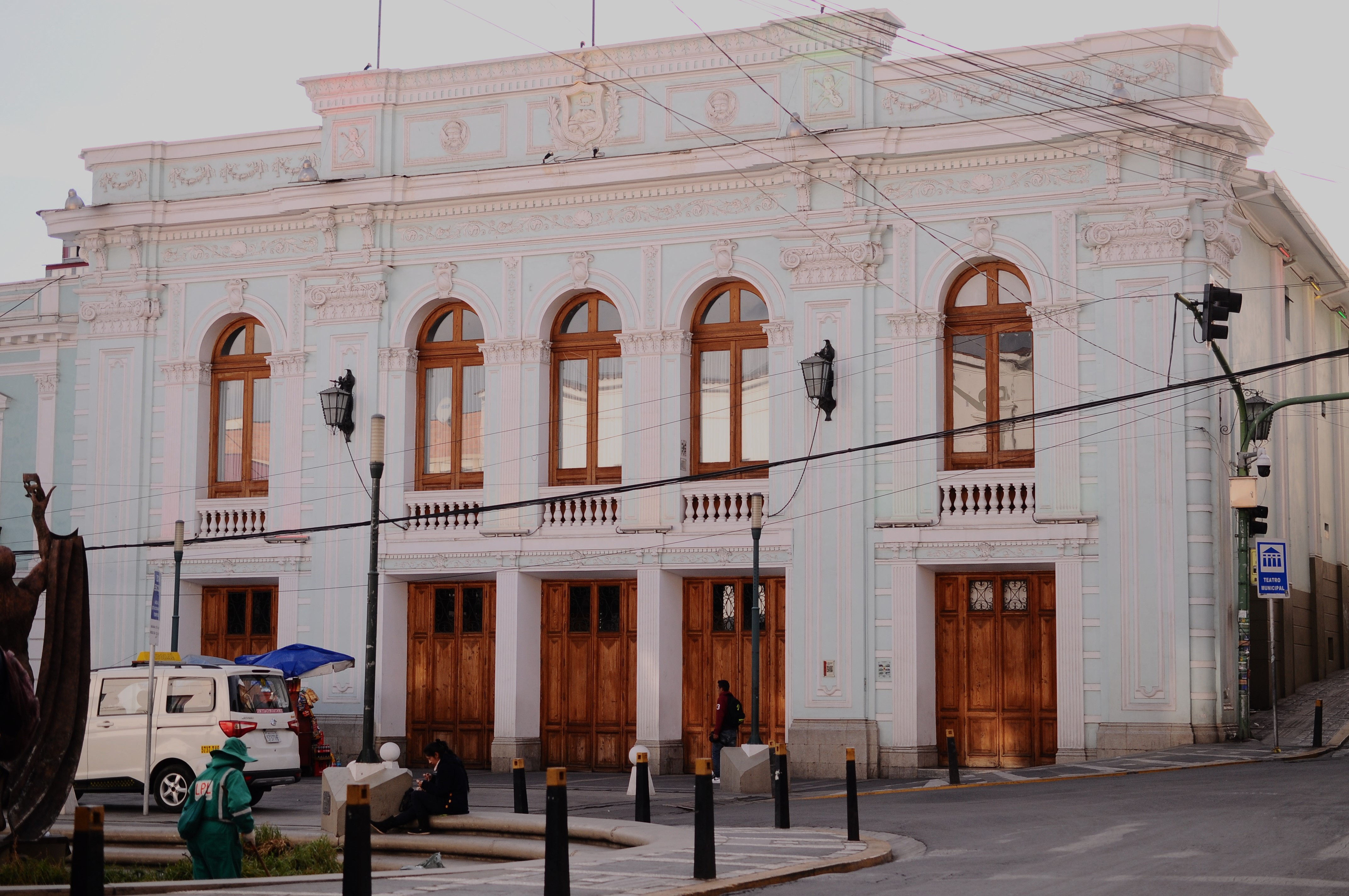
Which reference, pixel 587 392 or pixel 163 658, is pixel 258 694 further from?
pixel 587 392

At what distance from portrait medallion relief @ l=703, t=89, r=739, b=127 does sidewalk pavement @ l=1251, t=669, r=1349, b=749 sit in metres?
12.6

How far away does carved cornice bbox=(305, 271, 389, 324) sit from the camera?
1191 inches

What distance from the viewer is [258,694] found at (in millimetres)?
22516

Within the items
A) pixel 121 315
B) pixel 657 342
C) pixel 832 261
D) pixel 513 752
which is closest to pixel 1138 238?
pixel 832 261

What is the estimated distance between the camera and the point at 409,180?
98.2 feet

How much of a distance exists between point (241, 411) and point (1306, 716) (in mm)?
19458

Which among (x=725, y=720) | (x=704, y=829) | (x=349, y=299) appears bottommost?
(x=704, y=829)

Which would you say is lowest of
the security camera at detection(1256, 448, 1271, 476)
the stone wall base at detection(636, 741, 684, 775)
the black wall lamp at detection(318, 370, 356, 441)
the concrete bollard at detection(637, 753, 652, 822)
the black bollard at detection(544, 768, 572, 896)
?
the stone wall base at detection(636, 741, 684, 775)

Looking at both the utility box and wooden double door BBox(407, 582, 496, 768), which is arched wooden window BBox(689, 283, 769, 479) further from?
the utility box

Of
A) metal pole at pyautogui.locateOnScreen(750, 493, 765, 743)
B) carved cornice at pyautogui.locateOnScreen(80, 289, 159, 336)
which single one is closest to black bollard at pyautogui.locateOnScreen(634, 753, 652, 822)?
metal pole at pyautogui.locateOnScreen(750, 493, 765, 743)

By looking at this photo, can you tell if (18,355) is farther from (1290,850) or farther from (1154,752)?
(1290,850)

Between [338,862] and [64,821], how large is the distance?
5.93 metres

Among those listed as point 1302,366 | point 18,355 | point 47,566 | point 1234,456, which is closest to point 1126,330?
point 1234,456

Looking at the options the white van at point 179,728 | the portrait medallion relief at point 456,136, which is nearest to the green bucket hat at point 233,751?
the white van at point 179,728
